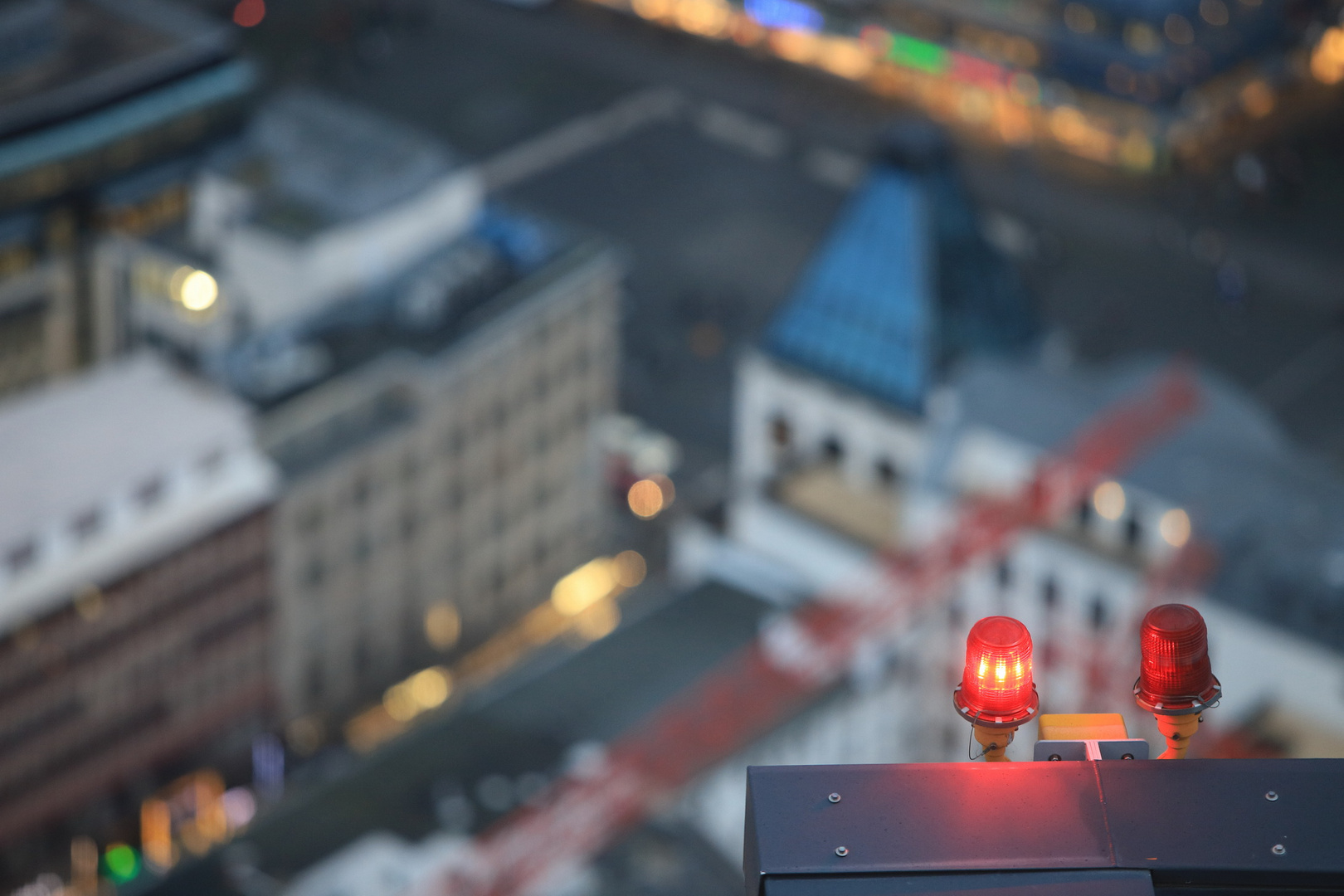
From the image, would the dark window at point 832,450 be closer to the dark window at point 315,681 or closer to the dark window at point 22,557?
the dark window at point 315,681

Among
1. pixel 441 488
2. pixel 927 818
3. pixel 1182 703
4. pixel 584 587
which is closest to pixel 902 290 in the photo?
pixel 441 488

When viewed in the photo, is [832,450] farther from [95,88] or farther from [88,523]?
[95,88]

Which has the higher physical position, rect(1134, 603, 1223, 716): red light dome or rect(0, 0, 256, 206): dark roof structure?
rect(1134, 603, 1223, 716): red light dome

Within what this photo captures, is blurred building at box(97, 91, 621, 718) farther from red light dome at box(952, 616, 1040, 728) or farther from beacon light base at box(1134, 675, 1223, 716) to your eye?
beacon light base at box(1134, 675, 1223, 716)

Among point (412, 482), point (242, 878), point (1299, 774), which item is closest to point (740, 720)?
point (242, 878)

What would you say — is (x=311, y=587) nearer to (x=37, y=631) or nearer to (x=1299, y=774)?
(x=37, y=631)

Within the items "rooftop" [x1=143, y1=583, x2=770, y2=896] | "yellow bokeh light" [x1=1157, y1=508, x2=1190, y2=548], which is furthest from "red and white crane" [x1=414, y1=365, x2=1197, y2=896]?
"yellow bokeh light" [x1=1157, y1=508, x2=1190, y2=548]

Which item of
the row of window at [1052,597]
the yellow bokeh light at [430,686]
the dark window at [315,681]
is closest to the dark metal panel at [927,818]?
the row of window at [1052,597]

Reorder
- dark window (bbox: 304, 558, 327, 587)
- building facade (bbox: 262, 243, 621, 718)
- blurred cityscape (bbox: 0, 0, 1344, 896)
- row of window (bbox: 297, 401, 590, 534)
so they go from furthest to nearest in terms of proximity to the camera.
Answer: building facade (bbox: 262, 243, 621, 718) < dark window (bbox: 304, 558, 327, 587) < row of window (bbox: 297, 401, 590, 534) < blurred cityscape (bbox: 0, 0, 1344, 896)
